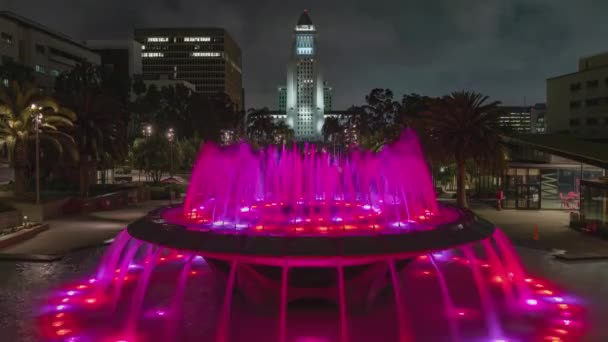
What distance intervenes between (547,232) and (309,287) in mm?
A: 17806

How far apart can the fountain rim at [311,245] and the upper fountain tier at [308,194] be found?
7.84ft

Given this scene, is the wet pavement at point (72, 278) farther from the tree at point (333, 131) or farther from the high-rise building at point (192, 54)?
the high-rise building at point (192, 54)

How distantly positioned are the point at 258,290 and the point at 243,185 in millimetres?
8346

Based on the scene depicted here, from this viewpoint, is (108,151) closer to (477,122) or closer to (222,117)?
(477,122)

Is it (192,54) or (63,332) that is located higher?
(192,54)

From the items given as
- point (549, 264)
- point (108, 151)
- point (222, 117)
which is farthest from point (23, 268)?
point (222, 117)

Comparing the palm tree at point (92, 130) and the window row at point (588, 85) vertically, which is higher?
the window row at point (588, 85)

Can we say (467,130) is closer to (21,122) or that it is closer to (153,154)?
(21,122)

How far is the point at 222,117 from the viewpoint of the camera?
107 m

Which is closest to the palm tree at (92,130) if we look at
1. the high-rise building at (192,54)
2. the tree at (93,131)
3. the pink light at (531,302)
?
the tree at (93,131)

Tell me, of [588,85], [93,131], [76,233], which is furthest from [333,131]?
[76,233]

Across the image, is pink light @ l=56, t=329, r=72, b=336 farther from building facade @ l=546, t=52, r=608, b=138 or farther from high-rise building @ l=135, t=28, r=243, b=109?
high-rise building @ l=135, t=28, r=243, b=109

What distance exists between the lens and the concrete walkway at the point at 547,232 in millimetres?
20703

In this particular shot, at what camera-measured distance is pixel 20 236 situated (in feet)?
72.3
